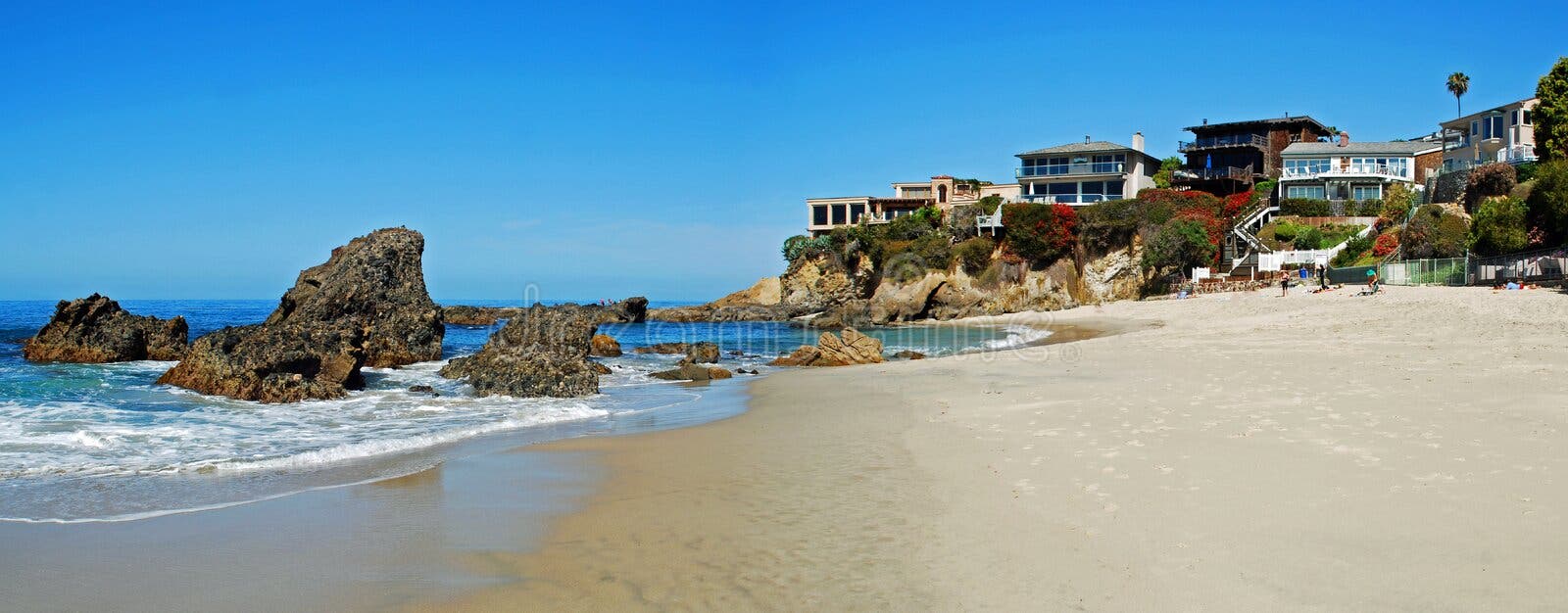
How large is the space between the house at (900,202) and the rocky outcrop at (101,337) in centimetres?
4912

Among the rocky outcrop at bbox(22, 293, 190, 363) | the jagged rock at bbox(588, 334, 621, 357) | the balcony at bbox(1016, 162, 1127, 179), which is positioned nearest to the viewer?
the rocky outcrop at bbox(22, 293, 190, 363)

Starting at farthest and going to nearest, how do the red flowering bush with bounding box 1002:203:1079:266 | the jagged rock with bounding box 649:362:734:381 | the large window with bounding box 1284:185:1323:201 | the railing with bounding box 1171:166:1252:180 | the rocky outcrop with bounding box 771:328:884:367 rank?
the railing with bounding box 1171:166:1252:180 → the large window with bounding box 1284:185:1323:201 → the red flowering bush with bounding box 1002:203:1079:266 → the rocky outcrop with bounding box 771:328:884:367 → the jagged rock with bounding box 649:362:734:381

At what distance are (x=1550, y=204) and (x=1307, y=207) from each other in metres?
24.1

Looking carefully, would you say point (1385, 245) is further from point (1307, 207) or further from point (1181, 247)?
point (1307, 207)

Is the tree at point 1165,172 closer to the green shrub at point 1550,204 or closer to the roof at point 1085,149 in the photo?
the roof at point 1085,149

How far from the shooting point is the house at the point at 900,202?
241 ft

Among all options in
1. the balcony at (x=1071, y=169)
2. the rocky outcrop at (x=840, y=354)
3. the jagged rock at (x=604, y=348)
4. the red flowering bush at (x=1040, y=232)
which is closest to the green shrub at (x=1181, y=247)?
the red flowering bush at (x=1040, y=232)

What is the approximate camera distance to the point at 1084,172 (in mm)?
69000

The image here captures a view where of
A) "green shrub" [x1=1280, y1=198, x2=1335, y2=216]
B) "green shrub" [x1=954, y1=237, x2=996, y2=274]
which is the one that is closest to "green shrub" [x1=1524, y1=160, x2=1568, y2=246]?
"green shrub" [x1=1280, y1=198, x2=1335, y2=216]

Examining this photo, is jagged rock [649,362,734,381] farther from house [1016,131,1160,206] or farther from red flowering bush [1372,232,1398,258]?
house [1016,131,1160,206]

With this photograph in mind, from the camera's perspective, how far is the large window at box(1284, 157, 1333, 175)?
60.5m

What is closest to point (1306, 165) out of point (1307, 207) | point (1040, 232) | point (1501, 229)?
point (1307, 207)

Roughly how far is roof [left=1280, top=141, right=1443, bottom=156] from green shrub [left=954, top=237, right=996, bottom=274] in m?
23.9

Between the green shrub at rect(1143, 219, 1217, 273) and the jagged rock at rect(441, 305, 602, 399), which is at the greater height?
the green shrub at rect(1143, 219, 1217, 273)
